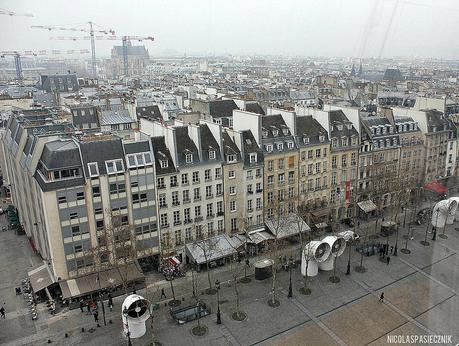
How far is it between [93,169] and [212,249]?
14.9 metres

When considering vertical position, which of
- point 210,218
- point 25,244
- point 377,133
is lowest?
point 25,244

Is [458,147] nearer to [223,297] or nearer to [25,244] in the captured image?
[223,297]

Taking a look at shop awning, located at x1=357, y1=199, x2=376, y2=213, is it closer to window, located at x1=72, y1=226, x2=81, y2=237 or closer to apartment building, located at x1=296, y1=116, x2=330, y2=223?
apartment building, located at x1=296, y1=116, x2=330, y2=223

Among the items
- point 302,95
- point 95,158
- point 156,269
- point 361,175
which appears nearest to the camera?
point 95,158

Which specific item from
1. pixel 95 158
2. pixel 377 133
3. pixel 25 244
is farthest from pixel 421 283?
pixel 25 244

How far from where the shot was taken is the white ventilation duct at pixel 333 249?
1788 inches

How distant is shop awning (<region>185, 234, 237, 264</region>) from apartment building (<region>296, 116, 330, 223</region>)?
1187 cm

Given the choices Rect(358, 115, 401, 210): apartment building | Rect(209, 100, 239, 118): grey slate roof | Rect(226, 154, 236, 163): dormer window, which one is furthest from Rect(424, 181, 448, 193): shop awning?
Rect(226, 154, 236, 163): dormer window

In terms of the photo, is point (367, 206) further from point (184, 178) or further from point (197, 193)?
point (184, 178)

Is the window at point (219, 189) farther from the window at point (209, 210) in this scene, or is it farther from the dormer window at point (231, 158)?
the dormer window at point (231, 158)

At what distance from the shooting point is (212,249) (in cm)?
4678

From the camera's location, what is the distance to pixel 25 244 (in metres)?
55.5

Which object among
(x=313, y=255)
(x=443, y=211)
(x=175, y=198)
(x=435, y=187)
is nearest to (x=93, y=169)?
(x=175, y=198)

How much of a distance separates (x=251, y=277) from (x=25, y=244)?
97.4 feet
